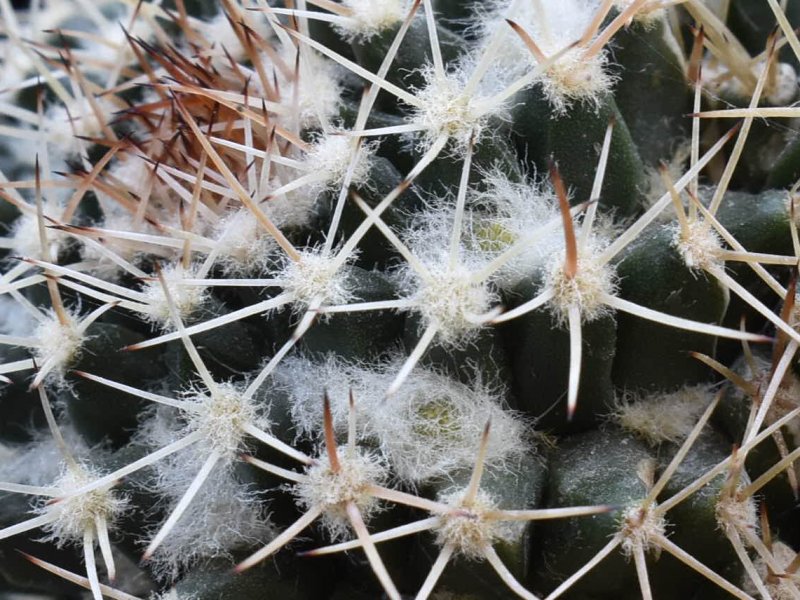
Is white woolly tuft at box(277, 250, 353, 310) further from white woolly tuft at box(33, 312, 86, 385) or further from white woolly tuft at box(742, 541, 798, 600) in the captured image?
white woolly tuft at box(742, 541, 798, 600)

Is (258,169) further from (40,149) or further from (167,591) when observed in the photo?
(167,591)

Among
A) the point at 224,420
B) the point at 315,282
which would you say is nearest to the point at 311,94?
the point at 315,282

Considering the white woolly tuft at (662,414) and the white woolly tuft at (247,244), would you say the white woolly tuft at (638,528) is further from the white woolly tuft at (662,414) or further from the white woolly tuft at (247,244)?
the white woolly tuft at (247,244)

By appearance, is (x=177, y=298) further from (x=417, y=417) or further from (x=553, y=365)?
(x=553, y=365)

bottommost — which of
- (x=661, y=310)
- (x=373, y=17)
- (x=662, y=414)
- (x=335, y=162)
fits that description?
(x=662, y=414)

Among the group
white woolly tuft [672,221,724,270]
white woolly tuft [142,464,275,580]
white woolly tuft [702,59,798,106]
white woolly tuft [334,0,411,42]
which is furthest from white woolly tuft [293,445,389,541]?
white woolly tuft [702,59,798,106]

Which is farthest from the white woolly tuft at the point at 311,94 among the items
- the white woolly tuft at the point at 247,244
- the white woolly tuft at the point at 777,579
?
the white woolly tuft at the point at 777,579
